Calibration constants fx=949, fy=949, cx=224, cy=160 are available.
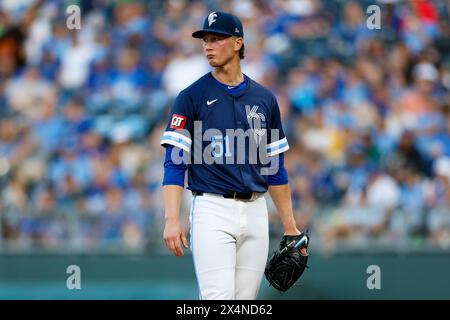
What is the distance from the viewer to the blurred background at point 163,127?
821cm

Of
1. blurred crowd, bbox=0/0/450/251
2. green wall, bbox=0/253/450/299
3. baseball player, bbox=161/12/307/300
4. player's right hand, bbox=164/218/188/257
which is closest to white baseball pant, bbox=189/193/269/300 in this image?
baseball player, bbox=161/12/307/300

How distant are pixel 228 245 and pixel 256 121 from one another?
2.04 feet

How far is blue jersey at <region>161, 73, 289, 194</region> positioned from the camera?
447 centimetres

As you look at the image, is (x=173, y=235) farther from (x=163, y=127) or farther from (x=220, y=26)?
(x=163, y=127)

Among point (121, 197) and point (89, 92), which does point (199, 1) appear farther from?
point (121, 197)

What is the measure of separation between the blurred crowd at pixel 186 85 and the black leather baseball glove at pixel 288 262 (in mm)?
3266

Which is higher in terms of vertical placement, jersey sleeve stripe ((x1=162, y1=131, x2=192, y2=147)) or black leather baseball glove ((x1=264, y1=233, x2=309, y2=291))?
jersey sleeve stripe ((x1=162, y1=131, x2=192, y2=147))

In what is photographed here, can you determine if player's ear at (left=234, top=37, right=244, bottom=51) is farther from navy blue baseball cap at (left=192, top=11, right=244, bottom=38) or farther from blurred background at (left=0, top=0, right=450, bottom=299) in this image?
blurred background at (left=0, top=0, right=450, bottom=299)

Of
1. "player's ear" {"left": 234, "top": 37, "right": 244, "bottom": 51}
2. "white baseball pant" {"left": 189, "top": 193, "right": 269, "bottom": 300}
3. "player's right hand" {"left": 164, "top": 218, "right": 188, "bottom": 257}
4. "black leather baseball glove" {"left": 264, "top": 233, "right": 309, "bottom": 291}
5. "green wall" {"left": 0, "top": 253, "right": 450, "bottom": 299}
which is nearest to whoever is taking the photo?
"player's right hand" {"left": 164, "top": 218, "right": 188, "bottom": 257}

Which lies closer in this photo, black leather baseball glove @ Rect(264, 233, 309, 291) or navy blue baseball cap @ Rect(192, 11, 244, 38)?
navy blue baseball cap @ Rect(192, 11, 244, 38)

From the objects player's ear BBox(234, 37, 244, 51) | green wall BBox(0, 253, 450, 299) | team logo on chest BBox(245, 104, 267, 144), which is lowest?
green wall BBox(0, 253, 450, 299)

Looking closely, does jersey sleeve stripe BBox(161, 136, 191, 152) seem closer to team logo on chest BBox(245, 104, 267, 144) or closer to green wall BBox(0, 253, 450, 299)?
team logo on chest BBox(245, 104, 267, 144)

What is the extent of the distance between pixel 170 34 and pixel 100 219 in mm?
3164

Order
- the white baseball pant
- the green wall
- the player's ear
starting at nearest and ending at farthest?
the white baseball pant → the player's ear → the green wall
